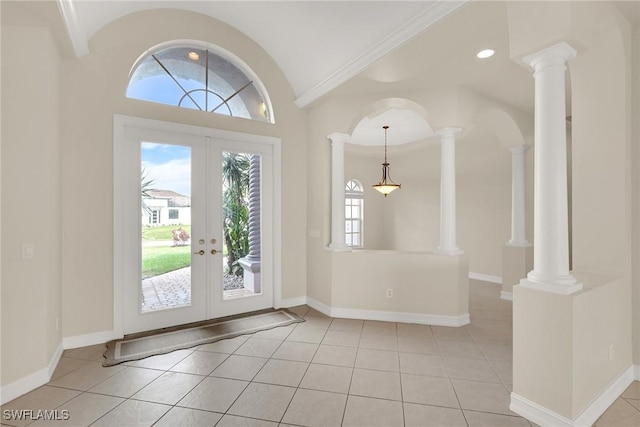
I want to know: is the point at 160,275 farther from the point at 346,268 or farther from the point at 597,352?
the point at 597,352

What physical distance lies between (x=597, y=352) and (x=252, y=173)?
3.78 metres

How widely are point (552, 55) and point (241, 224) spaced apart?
3.50 metres

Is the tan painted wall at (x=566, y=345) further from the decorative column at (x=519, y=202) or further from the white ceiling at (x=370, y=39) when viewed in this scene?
the decorative column at (x=519, y=202)

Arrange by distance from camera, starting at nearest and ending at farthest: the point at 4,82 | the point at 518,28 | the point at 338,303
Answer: the point at 518,28, the point at 4,82, the point at 338,303

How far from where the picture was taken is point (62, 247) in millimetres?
2928

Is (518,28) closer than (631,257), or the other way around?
(518,28)

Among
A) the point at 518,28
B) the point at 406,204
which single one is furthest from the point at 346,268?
the point at 406,204

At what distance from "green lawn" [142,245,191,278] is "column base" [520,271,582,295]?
3.42 metres

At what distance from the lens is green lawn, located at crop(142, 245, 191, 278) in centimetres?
339

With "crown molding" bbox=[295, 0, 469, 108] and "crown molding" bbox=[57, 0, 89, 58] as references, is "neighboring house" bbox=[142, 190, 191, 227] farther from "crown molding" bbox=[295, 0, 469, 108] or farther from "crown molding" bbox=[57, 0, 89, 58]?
"crown molding" bbox=[295, 0, 469, 108]

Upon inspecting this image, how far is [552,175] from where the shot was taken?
1.98 meters

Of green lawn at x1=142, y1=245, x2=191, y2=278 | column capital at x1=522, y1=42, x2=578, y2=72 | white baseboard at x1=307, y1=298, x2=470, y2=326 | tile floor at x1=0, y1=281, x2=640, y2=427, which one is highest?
column capital at x1=522, y1=42, x2=578, y2=72

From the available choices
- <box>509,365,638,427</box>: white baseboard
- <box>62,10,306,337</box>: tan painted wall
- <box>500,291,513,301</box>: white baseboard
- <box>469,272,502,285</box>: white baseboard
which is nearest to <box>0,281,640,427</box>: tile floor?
<box>509,365,638,427</box>: white baseboard

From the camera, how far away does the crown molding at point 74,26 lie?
7.55 ft
